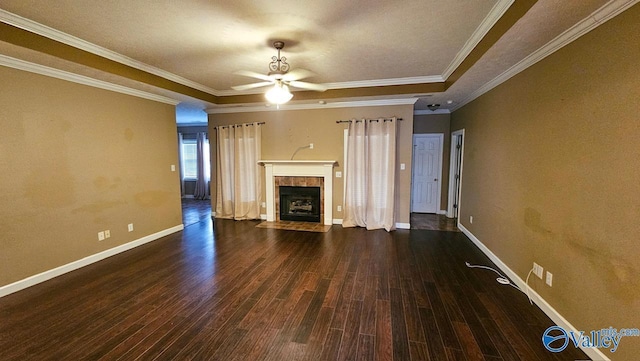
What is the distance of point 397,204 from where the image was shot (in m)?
5.11

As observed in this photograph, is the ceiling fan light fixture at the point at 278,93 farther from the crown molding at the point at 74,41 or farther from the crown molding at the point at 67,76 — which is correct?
the crown molding at the point at 67,76

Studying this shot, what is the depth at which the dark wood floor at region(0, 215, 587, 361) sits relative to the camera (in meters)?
1.89

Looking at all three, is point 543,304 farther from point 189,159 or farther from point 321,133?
point 189,159

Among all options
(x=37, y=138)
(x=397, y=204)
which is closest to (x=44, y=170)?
(x=37, y=138)

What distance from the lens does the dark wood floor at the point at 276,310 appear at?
1.89m

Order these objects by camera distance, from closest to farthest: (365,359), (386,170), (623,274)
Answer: (623,274), (365,359), (386,170)

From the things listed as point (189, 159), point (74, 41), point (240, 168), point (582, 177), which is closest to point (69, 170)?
point (74, 41)

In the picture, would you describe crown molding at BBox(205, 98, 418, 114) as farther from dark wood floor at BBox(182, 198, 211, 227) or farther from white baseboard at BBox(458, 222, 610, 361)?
white baseboard at BBox(458, 222, 610, 361)

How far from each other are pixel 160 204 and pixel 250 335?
357 centimetres

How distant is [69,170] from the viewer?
10.6 feet

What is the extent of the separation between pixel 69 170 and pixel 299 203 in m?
3.72

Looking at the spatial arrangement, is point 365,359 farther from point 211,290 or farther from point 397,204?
point 397,204

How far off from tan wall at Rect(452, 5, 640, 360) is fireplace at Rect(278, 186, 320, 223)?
132 inches

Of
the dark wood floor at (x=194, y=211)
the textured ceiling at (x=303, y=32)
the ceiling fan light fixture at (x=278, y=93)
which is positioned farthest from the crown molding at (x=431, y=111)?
the dark wood floor at (x=194, y=211)
